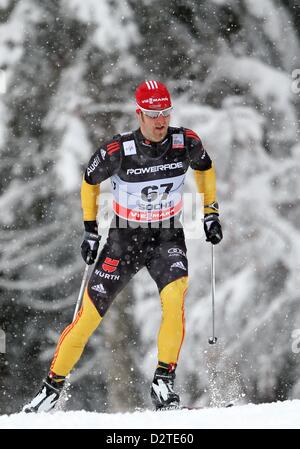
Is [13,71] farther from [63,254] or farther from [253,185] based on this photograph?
[253,185]

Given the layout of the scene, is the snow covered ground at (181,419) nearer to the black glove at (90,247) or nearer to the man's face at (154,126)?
the black glove at (90,247)

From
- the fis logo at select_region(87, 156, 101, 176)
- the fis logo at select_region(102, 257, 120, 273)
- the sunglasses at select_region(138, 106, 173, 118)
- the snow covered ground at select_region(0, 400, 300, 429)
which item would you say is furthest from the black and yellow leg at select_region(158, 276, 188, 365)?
the sunglasses at select_region(138, 106, 173, 118)

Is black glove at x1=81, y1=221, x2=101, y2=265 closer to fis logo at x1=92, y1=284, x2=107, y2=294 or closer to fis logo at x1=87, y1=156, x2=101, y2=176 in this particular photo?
fis logo at x1=92, y1=284, x2=107, y2=294

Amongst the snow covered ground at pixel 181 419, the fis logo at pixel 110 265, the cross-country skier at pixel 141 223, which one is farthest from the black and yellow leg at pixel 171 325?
the snow covered ground at pixel 181 419

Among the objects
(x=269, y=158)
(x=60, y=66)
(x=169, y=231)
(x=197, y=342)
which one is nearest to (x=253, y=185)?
(x=269, y=158)

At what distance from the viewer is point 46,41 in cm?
1656

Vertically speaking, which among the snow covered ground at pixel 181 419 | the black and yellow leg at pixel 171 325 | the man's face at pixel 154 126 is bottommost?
the snow covered ground at pixel 181 419

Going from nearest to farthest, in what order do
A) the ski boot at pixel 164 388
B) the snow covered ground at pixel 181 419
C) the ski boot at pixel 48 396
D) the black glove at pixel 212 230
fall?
the snow covered ground at pixel 181 419 < the ski boot at pixel 164 388 < the ski boot at pixel 48 396 < the black glove at pixel 212 230

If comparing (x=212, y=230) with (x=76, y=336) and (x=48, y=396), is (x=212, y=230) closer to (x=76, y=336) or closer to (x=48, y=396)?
(x=76, y=336)

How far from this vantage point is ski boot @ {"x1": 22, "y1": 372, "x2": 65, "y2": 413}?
6.14 m

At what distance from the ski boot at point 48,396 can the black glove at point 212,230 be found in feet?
5.13

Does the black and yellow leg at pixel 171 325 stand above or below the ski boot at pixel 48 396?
above

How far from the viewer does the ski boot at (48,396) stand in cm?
614

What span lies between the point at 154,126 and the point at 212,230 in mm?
974
